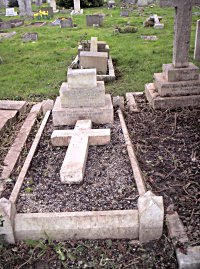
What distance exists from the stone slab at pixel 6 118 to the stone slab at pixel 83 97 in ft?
2.90

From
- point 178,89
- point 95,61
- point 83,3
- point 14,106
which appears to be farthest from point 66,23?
point 178,89

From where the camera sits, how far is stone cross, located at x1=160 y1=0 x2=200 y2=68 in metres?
5.21

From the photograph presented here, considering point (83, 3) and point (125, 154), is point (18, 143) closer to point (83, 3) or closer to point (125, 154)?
point (125, 154)

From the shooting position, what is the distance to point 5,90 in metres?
7.09

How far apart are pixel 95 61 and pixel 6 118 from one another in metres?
3.03

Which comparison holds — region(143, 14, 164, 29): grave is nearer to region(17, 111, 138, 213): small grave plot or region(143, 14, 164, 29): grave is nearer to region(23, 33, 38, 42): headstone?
region(23, 33, 38, 42): headstone

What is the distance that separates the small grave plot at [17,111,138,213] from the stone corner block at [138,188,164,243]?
307 mm

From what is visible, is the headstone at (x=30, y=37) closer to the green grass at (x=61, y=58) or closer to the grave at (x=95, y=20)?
the green grass at (x=61, y=58)

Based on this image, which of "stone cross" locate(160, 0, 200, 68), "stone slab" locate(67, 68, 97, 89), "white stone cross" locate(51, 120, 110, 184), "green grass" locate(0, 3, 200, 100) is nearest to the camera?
"white stone cross" locate(51, 120, 110, 184)

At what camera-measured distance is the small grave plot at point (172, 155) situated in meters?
3.44

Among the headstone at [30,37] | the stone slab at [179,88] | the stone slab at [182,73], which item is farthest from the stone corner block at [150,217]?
the headstone at [30,37]

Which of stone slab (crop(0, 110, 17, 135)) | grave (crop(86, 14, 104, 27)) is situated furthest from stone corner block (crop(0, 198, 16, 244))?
grave (crop(86, 14, 104, 27))

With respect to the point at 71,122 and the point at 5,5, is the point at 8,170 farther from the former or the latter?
the point at 5,5

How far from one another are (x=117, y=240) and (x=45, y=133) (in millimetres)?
2255
